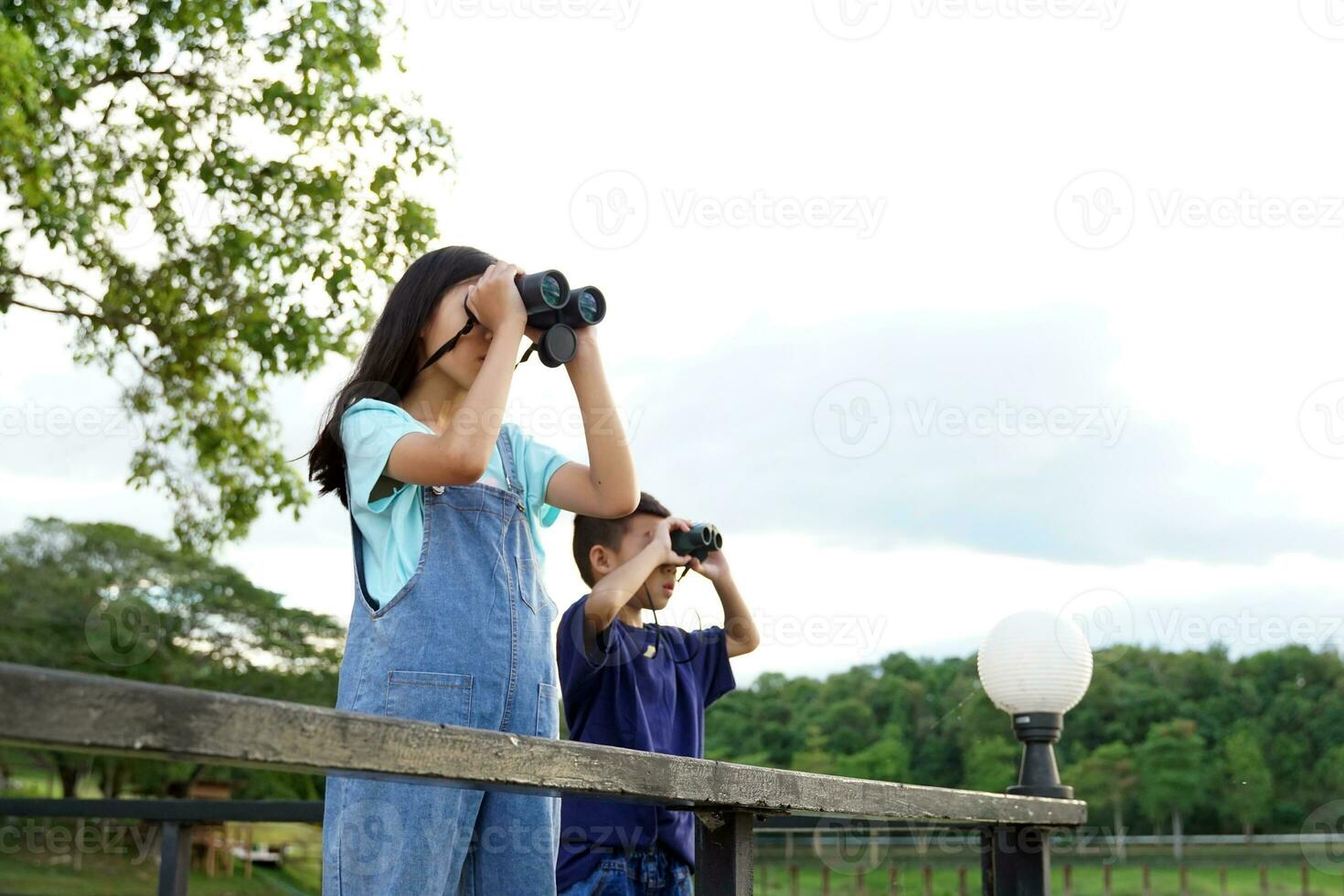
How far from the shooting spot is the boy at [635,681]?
2279 mm

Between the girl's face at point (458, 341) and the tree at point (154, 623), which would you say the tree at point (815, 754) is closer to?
the tree at point (154, 623)

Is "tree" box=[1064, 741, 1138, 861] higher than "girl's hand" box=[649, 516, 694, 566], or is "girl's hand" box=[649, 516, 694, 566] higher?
"girl's hand" box=[649, 516, 694, 566]

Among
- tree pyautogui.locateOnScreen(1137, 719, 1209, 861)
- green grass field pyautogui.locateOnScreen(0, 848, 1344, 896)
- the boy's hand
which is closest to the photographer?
the boy's hand

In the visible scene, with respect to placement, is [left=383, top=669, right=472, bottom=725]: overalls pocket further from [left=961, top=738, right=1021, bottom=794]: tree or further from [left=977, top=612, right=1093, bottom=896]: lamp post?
[left=961, top=738, right=1021, bottom=794]: tree

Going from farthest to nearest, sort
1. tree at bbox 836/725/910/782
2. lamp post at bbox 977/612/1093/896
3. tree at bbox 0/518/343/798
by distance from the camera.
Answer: tree at bbox 0/518/343/798 → tree at bbox 836/725/910/782 → lamp post at bbox 977/612/1093/896

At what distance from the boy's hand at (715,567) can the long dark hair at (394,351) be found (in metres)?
1.13

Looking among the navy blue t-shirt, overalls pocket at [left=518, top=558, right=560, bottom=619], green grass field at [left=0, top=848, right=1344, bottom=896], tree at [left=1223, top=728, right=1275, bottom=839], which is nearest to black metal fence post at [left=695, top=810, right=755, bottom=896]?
overalls pocket at [left=518, top=558, right=560, bottom=619]

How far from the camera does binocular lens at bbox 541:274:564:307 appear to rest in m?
1.58

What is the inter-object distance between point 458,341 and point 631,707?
0.99m

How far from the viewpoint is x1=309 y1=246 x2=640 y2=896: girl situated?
1.38 m

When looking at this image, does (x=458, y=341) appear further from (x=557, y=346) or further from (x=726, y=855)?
(x=726, y=855)

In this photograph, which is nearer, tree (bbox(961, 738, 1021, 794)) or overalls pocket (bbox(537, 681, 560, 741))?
overalls pocket (bbox(537, 681, 560, 741))

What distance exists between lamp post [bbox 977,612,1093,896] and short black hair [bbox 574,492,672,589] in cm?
97

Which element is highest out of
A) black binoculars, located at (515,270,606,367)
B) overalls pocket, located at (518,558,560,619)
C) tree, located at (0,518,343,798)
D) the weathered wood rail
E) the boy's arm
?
tree, located at (0,518,343,798)
